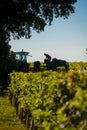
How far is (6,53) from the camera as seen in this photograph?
2814 centimetres

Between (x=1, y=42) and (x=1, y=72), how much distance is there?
5.93 feet

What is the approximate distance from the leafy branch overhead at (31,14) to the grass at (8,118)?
75.6 ft

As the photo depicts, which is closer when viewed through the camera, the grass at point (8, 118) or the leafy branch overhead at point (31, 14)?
the grass at point (8, 118)

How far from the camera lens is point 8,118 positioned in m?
16.3

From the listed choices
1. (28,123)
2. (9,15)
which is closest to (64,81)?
(28,123)

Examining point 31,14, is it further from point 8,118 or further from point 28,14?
point 8,118

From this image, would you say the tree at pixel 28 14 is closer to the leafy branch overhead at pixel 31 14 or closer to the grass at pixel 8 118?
the leafy branch overhead at pixel 31 14

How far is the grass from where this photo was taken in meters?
14.7

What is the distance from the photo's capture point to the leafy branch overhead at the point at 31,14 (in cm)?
4316

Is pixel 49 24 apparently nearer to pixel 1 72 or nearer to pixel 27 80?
pixel 1 72

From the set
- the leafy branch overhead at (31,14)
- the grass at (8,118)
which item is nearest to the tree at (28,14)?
the leafy branch overhead at (31,14)

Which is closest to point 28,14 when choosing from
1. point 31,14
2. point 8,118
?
point 31,14

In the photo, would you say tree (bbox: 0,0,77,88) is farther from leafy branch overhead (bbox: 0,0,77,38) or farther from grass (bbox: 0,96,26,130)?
grass (bbox: 0,96,26,130)

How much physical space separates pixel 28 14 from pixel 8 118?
1121 inches
